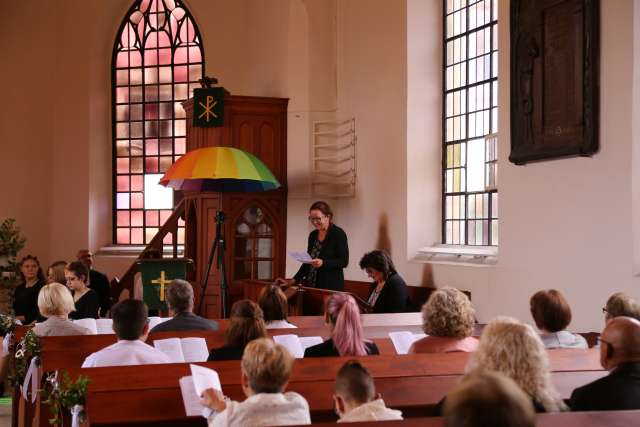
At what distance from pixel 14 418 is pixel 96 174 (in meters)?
9.61

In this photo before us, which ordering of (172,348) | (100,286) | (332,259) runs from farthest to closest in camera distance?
(100,286) → (332,259) → (172,348)

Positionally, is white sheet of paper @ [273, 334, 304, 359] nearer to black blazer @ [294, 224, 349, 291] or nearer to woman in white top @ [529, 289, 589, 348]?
woman in white top @ [529, 289, 589, 348]

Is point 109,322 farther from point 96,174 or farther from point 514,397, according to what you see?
point 96,174

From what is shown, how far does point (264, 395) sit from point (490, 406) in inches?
68.4

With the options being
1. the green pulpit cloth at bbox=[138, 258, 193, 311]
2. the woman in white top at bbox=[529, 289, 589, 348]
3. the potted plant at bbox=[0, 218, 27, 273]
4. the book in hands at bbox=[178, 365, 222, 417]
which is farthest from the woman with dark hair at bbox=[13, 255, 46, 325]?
the book in hands at bbox=[178, 365, 222, 417]

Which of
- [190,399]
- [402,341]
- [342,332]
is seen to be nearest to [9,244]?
[402,341]

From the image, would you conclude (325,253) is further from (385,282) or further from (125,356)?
(125,356)

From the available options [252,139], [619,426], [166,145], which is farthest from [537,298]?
[166,145]

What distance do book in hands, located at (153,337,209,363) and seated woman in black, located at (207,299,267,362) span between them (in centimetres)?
48

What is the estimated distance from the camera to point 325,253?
9711mm

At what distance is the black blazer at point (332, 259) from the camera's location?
9.68 m

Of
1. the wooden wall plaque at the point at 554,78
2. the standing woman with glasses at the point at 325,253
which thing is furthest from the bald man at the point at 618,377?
the standing woman with glasses at the point at 325,253

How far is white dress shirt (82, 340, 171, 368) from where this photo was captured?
4863 mm

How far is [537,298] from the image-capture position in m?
4.93
